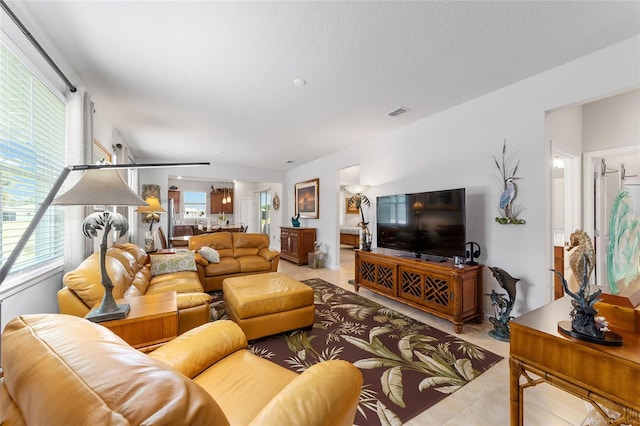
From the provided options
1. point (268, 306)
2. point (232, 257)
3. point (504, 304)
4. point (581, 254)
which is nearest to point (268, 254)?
point (232, 257)

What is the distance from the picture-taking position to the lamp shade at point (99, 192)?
1.43 metres

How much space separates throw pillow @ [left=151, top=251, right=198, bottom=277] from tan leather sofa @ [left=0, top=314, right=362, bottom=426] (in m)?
2.90

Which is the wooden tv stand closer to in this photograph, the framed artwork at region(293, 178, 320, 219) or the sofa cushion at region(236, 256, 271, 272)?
the sofa cushion at region(236, 256, 271, 272)

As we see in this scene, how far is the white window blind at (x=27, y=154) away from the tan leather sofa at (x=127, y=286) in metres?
0.33

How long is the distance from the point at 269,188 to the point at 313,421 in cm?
866

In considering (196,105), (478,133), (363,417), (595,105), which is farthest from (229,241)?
(595,105)

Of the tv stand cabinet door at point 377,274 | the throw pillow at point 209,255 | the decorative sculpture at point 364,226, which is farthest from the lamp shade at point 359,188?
the throw pillow at point 209,255

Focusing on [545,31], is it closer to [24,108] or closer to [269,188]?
[24,108]

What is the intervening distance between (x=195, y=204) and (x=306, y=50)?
9.08 meters

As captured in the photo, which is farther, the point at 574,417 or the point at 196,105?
the point at 196,105

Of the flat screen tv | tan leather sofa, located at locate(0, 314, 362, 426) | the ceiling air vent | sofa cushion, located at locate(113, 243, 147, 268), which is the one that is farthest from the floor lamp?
the ceiling air vent

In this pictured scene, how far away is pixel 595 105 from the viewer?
10.3ft

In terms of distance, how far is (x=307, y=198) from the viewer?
675 cm

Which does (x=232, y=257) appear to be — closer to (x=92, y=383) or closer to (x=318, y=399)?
(x=318, y=399)
